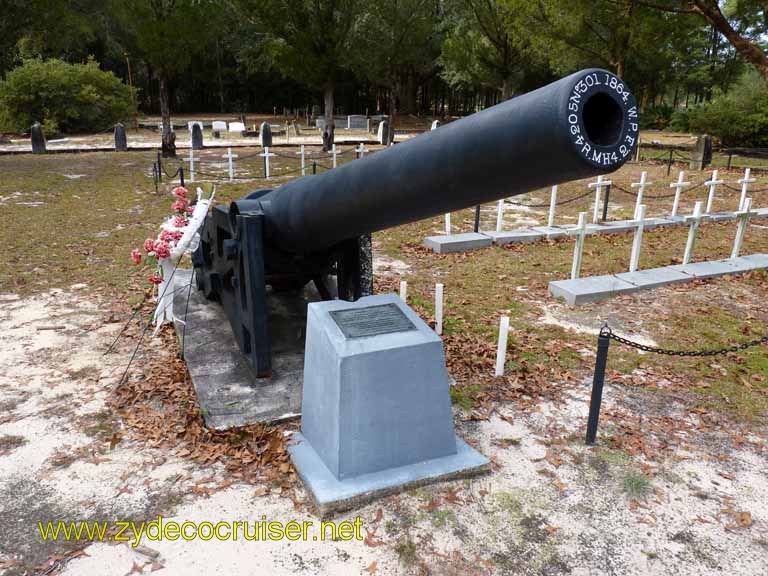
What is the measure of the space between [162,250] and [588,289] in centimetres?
516

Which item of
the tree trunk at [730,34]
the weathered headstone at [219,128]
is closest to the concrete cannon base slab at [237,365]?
the tree trunk at [730,34]

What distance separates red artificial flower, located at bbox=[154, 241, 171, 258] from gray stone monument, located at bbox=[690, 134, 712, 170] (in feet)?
63.4

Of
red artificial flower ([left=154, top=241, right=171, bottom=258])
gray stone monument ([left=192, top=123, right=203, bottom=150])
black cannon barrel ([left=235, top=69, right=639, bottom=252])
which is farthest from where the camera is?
gray stone monument ([left=192, top=123, right=203, bottom=150])

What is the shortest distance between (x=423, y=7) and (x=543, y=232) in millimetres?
20292

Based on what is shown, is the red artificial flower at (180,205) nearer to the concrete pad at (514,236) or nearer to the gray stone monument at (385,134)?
the concrete pad at (514,236)

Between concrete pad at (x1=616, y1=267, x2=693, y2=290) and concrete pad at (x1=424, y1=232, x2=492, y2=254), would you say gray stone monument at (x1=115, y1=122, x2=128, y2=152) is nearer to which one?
concrete pad at (x1=424, y1=232, x2=492, y2=254)

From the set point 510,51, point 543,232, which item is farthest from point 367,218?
point 510,51

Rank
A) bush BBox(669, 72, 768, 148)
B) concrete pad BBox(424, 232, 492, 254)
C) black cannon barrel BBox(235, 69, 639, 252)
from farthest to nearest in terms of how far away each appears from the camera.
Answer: bush BBox(669, 72, 768, 148) → concrete pad BBox(424, 232, 492, 254) → black cannon barrel BBox(235, 69, 639, 252)

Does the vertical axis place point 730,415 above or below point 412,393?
below

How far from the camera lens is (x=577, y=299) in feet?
25.2

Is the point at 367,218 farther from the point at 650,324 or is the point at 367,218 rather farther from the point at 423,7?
the point at 423,7

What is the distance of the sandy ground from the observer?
11.0ft

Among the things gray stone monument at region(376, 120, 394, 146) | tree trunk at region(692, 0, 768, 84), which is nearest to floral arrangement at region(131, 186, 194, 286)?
tree trunk at region(692, 0, 768, 84)

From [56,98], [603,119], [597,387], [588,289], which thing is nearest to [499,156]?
[603,119]
